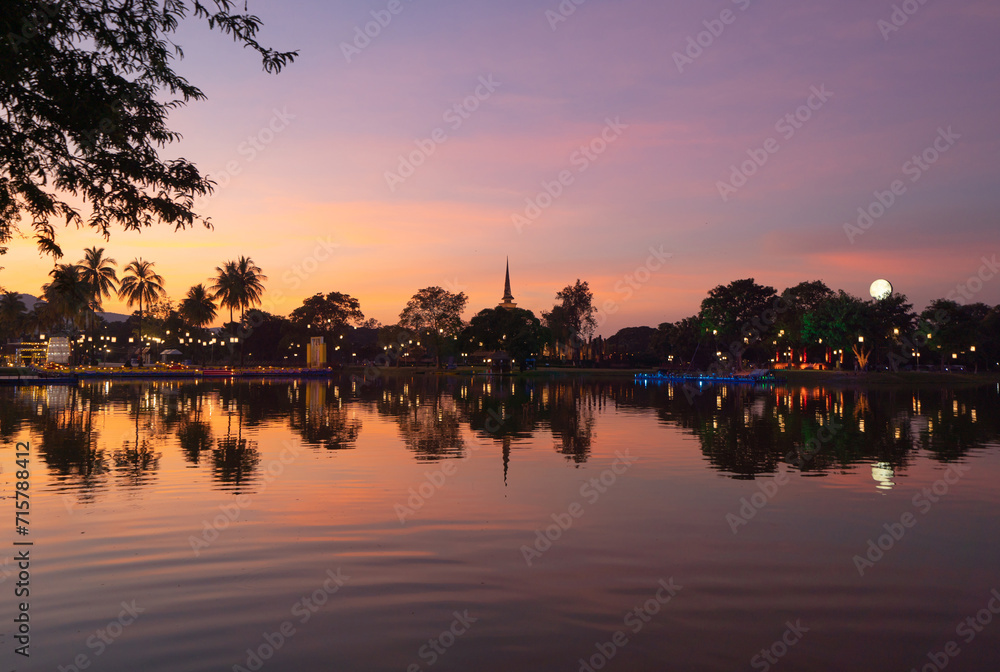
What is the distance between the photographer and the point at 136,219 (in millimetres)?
7691

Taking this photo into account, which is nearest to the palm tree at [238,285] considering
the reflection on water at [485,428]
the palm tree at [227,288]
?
the palm tree at [227,288]

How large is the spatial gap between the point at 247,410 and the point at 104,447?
12913 mm

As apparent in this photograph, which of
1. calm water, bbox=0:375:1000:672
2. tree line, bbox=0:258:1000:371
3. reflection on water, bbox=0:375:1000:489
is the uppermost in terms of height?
tree line, bbox=0:258:1000:371

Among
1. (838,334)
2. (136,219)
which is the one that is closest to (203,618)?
(136,219)

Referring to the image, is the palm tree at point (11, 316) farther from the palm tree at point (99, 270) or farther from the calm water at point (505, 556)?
the calm water at point (505, 556)

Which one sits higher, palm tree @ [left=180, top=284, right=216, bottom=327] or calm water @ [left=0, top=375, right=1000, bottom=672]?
palm tree @ [left=180, top=284, right=216, bottom=327]

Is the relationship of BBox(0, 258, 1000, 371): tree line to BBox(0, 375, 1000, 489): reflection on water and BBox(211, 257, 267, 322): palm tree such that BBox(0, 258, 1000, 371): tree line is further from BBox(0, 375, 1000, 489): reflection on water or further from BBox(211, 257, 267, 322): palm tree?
BBox(0, 375, 1000, 489): reflection on water

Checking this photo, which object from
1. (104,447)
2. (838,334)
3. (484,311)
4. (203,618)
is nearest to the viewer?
(203,618)

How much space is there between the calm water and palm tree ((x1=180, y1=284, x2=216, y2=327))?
90043 millimetres

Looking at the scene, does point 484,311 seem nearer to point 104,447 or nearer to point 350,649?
point 104,447

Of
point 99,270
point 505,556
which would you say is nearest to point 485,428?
point 505,556

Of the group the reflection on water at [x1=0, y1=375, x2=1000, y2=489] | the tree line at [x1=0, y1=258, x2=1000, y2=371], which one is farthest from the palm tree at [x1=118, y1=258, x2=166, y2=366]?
the reflection on water at [x1=0, y1=375, x2=1000, y2=489]

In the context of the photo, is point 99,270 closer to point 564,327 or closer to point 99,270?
point 99,270

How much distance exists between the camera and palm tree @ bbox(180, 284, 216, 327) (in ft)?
338
